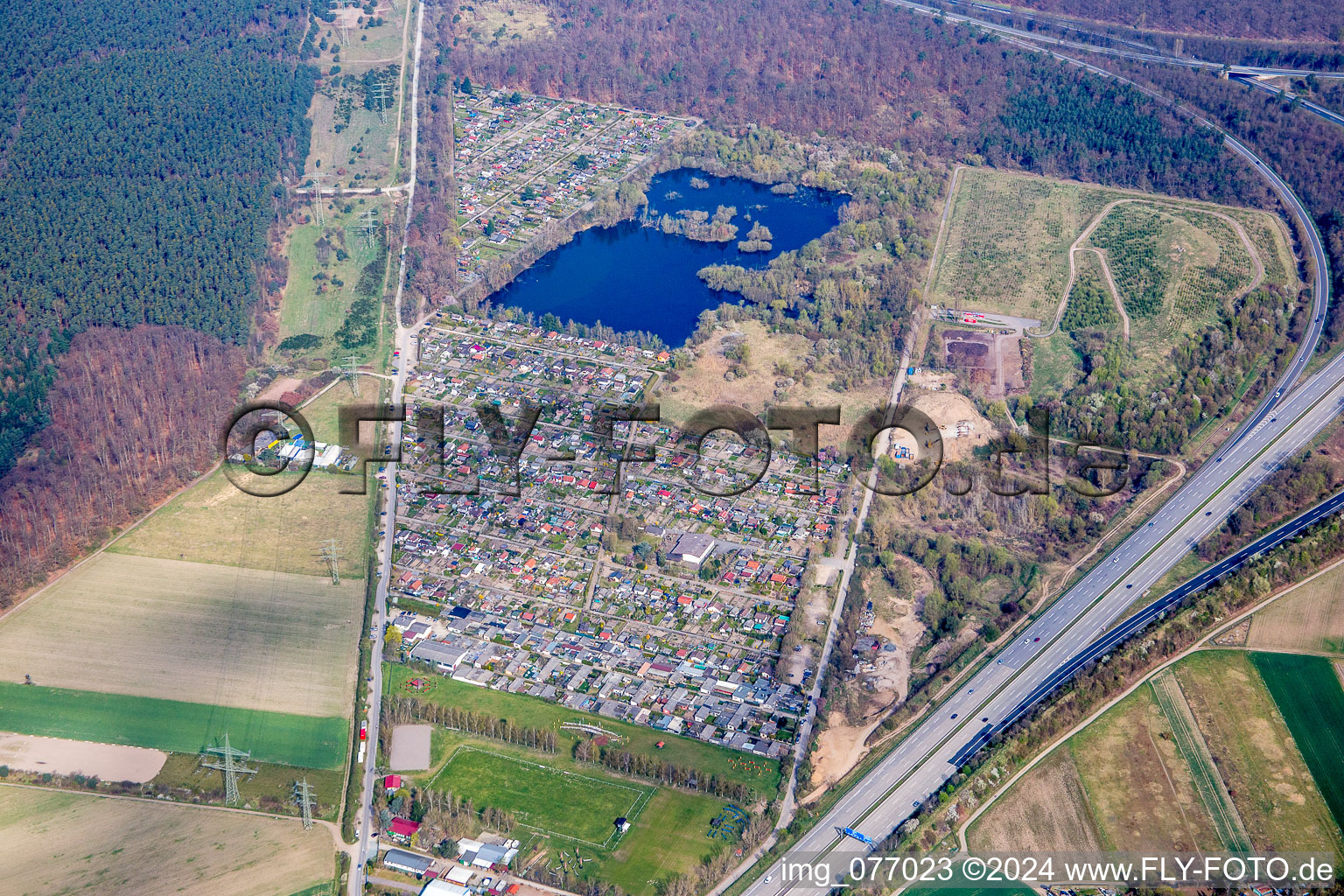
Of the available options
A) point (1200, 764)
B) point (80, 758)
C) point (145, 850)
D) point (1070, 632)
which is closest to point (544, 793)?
point (145, 850)

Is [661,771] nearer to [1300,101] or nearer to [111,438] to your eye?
[111,438]

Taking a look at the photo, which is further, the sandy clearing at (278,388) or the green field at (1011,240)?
the green field at (1011,240)

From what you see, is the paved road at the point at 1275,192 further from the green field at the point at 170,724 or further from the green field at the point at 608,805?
the green field at the point at 170,724

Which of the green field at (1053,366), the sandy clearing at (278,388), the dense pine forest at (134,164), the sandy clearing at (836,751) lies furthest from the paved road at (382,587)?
the green field at (1053,366)

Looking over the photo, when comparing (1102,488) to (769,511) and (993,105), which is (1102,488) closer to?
(769,511)

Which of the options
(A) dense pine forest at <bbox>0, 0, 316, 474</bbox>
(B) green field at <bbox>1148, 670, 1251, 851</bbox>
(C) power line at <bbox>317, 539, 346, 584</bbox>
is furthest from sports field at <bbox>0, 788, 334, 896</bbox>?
(B) green field at <bbox>1148, 670, 1251, 851</bbox>

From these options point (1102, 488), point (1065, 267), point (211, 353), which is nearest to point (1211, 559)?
point (1102, 488)
